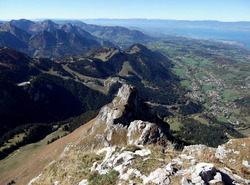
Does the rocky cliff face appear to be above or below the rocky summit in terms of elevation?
below

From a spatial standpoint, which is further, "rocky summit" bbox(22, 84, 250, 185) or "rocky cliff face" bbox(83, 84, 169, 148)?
"rocky cliff face" bbox(83, 84, 169, 148)

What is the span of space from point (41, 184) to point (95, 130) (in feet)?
165

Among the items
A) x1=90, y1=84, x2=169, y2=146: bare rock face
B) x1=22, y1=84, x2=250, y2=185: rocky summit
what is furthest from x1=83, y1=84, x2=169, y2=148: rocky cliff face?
x1=22, y1=84, x2=250, y2=185: rocky summit

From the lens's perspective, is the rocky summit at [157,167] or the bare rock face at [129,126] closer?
the rocky summit at [157,167]

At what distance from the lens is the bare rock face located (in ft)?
161

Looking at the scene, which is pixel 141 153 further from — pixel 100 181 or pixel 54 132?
pixel 54 132

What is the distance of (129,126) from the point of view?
2367 inches

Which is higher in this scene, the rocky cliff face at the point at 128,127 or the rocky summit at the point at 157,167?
the rocky summit at the point at 157,167

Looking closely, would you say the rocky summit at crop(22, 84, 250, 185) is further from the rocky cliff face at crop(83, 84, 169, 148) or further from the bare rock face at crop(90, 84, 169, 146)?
the bare rock face at crop(90, 84, 169, 146)

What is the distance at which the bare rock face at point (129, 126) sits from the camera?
4909 centimetres

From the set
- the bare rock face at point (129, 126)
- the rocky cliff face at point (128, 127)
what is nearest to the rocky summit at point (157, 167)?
the rocky cliff face at point (128, 127)

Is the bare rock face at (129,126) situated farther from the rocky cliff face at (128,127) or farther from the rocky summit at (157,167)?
the rocky summit at (157,167)

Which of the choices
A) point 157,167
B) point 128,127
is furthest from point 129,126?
point 157,167

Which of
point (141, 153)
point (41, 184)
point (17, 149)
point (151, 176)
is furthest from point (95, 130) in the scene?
point (17, 149)
